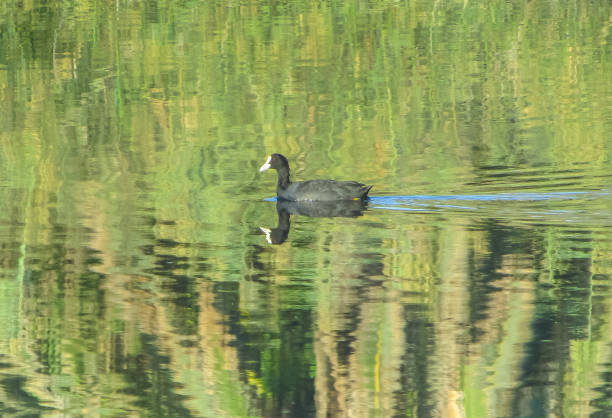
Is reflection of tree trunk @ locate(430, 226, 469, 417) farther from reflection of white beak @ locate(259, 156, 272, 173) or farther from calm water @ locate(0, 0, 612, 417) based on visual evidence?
reflection of white beak @ locate(259, 156, 272, 173)

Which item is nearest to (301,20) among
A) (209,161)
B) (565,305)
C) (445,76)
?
(445,76)

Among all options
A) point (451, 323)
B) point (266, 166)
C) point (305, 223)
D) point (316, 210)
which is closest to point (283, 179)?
point (266, 166)

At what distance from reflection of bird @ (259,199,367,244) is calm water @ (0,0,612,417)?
1.4 inches

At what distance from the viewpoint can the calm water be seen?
6844mm

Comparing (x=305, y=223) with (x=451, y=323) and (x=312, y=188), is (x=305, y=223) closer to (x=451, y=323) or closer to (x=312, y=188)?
(x=312, y=188)

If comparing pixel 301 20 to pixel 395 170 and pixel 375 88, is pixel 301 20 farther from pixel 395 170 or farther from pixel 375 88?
pixel 395 170

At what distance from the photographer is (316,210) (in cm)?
1173

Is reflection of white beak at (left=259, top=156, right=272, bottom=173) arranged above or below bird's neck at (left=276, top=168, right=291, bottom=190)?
above

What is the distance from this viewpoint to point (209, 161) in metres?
13.6

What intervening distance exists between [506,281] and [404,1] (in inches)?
642

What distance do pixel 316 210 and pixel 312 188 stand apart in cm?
26

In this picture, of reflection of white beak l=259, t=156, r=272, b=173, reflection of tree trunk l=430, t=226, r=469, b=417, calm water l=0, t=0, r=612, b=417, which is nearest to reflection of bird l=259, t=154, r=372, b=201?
reflection of white beak l=259, t=156, r=272, b=173

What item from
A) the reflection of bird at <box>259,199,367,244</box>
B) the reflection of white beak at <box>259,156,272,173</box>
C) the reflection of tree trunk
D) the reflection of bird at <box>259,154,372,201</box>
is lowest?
the reflection of tree trunk

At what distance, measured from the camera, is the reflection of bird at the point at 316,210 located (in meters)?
11.2
